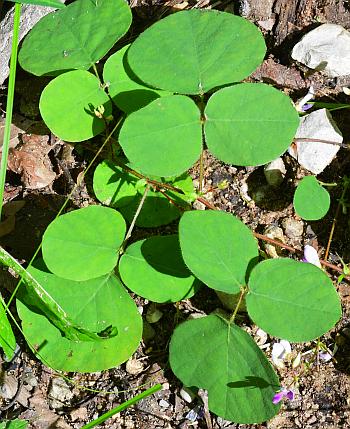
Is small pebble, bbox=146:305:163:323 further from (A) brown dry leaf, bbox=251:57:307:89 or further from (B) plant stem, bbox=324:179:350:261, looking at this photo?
(A) brown dry leaf, bbox=251:57:307:89

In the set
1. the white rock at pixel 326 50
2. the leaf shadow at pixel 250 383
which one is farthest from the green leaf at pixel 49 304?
the white rock at pixel 326 50

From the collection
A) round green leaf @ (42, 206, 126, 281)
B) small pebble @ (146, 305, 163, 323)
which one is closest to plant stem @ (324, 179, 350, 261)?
small pebble @ (146, 305, 163, 323)

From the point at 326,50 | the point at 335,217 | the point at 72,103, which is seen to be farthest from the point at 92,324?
the point at 326,50

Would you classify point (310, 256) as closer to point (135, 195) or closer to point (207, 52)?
point (135, 195)

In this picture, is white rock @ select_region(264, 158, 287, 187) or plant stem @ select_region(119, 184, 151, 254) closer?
plant stem @ select_region(119, 184, 151, 254)

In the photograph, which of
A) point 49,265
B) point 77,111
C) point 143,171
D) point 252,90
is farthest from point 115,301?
point 252,90

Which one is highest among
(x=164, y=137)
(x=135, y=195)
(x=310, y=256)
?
(x=164, y=137)

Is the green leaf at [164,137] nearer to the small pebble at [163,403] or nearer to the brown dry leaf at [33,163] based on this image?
the brown dry leaf at [33,163]
